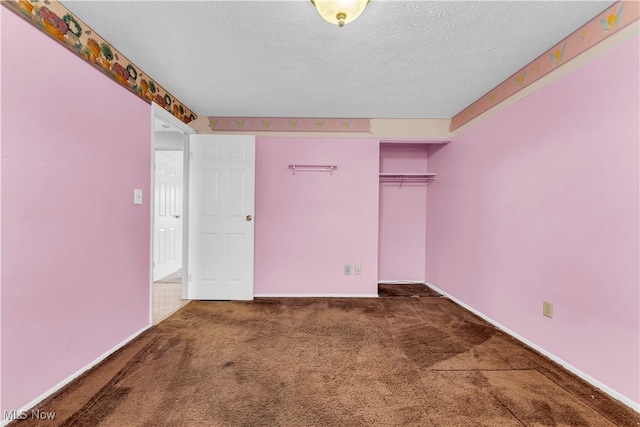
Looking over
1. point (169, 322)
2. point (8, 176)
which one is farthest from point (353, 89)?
point (169, 322)

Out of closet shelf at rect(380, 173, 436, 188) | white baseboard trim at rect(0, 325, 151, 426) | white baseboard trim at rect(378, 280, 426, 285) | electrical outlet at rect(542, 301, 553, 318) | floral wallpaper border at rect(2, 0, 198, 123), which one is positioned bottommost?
white baseboard trim at rect(0, 325, 151, 426)

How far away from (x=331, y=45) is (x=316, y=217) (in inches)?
78.7

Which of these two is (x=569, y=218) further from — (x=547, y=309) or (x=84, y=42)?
(x=84, y=42)

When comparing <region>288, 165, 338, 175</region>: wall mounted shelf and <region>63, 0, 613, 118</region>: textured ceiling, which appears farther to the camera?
<region>288, 165, 338, 175</region>: wall mounted shelf

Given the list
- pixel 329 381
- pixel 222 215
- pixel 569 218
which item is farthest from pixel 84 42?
pixel 569 218

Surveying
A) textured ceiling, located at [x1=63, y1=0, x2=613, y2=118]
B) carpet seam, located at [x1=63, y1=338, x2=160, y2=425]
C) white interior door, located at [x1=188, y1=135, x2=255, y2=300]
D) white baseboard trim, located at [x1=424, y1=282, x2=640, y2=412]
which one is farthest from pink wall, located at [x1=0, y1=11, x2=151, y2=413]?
white baseboard trim, located at [x1=424, y1=282, x2=640, y2=412]

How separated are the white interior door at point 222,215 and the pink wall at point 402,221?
1.99 m

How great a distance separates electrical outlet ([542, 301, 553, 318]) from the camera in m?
1.93

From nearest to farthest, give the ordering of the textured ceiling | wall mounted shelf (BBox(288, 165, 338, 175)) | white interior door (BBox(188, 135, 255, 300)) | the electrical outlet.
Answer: the textured ceiling, the electrical outlet, white interior door (BBox(188, 135, 255, 300)), wall mounted shelf (BBox(288, 165, 338, 175))

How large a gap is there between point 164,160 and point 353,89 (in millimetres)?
3518

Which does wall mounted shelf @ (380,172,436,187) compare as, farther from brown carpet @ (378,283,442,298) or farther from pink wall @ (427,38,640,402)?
brown carpet @ (378,283,442,298)

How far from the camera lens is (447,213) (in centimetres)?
338

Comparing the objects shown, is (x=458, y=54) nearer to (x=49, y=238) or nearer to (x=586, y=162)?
(x=586, y=162)

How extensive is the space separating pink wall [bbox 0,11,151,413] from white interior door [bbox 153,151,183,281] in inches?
84.8
